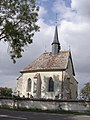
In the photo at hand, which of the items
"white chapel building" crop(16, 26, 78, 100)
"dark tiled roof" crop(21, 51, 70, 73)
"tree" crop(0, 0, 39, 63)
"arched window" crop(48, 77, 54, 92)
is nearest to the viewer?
"tree" crop(0, 0, 39, 63)

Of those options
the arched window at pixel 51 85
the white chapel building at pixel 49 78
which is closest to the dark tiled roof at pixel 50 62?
the white chapel building at pixel 49 78

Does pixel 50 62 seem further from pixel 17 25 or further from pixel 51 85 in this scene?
pixel 17 25

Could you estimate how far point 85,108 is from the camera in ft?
133

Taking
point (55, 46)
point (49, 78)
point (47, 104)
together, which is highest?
point (55, 46)

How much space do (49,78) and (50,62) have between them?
3.55 meters

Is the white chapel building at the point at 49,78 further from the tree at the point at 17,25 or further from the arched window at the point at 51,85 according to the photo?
the tree at the point at 17,25

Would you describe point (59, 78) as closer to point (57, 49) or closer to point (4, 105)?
point (57, 49)

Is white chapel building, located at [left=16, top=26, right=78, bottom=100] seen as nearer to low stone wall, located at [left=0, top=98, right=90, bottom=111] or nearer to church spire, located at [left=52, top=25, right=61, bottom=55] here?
church spire, located at [left=52, top=25, right=61, bottom=55]

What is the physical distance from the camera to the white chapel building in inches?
2095

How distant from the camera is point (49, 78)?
5469 centimetres

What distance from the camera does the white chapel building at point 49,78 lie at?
53.2 metres

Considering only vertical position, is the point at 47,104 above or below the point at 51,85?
below

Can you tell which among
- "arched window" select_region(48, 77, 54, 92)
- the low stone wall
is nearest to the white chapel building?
"arched window" select_region(48, 77, 54, 92)

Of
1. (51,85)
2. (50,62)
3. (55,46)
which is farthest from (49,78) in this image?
(55,46)
